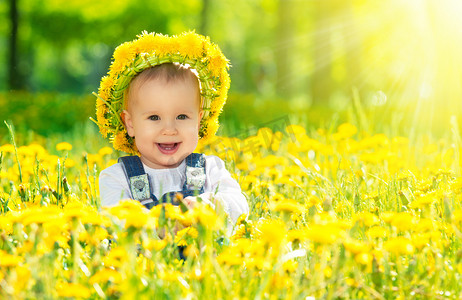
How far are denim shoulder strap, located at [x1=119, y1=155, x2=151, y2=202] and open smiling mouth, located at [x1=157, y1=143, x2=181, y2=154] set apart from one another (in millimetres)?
129

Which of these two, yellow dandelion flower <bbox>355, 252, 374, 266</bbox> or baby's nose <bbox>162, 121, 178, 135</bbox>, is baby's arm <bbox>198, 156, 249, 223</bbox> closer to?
baby's nose <bbox>162, 121, 178, 135</bbox>

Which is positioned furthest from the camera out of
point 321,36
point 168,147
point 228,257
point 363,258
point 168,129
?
point 321,36

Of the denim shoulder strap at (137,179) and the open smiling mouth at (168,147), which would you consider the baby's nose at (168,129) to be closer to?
the open smiling mouth at (168,147)

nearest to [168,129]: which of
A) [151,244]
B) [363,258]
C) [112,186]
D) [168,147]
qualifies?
[168,147]

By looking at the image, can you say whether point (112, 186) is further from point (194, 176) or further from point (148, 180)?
point (194, 176)

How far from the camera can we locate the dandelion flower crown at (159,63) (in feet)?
8.30

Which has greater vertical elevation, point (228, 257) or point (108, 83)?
point (108, 83)

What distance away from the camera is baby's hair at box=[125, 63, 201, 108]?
2.46 m

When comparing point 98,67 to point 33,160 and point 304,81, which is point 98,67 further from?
point 33,160

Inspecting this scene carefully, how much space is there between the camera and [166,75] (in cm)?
246

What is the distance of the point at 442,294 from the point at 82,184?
6.84 ft

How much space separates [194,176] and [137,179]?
27cm

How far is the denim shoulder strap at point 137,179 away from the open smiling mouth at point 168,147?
129mm

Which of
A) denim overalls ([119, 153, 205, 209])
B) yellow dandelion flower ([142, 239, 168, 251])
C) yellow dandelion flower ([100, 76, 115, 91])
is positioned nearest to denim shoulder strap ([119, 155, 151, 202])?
denim overalls ([119, 153, 205, 209])
